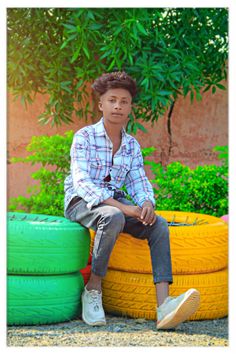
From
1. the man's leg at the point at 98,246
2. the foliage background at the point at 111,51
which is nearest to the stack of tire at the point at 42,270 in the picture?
the man's leg at the point at 98,246

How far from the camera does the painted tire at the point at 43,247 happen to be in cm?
359

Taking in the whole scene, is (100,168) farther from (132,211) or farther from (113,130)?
(132,211)

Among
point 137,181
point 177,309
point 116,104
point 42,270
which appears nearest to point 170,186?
point 137,181

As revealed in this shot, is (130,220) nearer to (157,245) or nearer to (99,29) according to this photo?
(157,245)

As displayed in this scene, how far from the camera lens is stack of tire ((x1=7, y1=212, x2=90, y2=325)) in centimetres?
359

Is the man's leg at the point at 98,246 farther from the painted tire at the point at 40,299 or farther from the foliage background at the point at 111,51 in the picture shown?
the foliage background at the point at 111,51

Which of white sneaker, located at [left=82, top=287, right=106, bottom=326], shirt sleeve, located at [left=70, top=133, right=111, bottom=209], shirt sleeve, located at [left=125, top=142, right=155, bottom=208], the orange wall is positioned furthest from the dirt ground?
the orange wall

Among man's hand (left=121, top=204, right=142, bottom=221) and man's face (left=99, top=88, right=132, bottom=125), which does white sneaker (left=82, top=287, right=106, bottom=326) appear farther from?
man's face (left=99, top=88, right=132, bottom=125)

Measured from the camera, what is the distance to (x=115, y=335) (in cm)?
341

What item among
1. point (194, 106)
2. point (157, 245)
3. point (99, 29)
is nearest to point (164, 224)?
point (157, 245)
